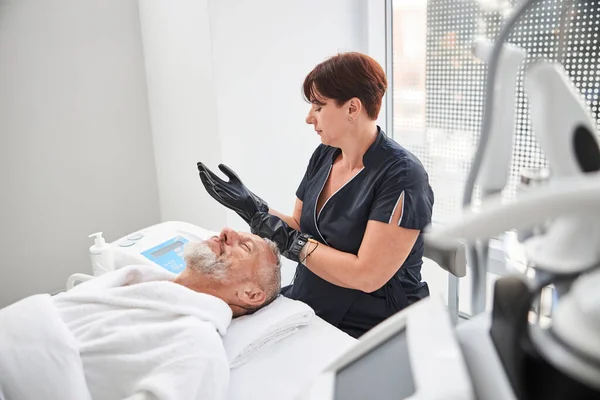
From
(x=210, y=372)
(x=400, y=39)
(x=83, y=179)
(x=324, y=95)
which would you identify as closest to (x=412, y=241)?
(x=324, y=95)

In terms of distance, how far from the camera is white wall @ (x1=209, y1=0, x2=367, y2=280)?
1.95 metres

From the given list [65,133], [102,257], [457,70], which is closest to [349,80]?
[457,70]

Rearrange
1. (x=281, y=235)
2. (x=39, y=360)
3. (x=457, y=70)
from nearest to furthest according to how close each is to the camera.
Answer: (x=39, y=360)
(x=281, y=235)
(x=457, y=70)

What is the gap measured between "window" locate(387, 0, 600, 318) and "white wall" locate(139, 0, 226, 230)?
91cm

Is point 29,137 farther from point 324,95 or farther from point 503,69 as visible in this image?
point 503,69

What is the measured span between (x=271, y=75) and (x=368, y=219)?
0.88 meters

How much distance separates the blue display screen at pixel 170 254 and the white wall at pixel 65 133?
743 millimetres

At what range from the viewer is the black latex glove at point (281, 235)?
153 cm

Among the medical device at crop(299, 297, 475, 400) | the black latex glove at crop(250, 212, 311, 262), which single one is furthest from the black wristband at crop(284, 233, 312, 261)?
the medical device at crop(299, 297, 475, 400)

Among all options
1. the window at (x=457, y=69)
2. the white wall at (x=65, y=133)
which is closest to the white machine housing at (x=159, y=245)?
the white wall at (x=65, y=133)

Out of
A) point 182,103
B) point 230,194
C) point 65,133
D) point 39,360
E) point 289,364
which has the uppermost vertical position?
point 182,103

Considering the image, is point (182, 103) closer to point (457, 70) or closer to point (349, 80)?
point (349, 80)

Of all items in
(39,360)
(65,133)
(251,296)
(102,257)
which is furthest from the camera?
(65,133)

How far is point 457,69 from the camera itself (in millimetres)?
2055
